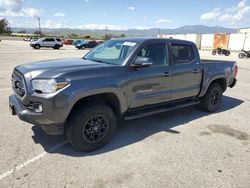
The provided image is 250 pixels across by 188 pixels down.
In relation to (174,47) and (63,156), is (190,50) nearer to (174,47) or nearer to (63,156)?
(174,47)

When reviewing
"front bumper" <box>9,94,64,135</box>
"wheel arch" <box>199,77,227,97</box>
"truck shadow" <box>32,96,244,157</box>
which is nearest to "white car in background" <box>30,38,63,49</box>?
"truck shadow" <box>32,96,244,157</box>

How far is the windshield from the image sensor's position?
422cm

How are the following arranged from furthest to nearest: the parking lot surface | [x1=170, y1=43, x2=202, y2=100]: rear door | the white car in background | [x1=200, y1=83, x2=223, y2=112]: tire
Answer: the white car in background
[x1=200, y1=83, x2=223, y2=112]: tire
[x1=170, y1=43, x2=202, y2=100]: rear door
the parking lot surface

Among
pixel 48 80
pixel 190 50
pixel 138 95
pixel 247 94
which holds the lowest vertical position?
pixel 247 94

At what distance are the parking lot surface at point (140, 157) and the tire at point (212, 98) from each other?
0.65m

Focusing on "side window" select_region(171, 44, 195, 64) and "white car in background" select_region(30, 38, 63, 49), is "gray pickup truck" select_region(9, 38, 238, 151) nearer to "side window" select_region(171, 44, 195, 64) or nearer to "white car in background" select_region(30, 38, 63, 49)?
"side window" select_region(171, 44, 195, 64)

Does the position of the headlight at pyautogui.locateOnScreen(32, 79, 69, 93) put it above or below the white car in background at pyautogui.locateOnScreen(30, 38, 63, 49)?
above

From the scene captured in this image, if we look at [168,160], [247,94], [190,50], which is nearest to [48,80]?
[168,160]

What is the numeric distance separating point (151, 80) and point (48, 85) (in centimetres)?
189

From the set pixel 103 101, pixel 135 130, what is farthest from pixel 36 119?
pixel 135 130

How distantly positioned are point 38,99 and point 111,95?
3.75ft

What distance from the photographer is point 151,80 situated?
434 centimetres

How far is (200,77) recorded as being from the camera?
5391 millimetres

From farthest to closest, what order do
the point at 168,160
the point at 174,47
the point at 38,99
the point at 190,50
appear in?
1. the point at 190,50
2. the point at 174,47
3. the point at 168,160
4. the point at 38,99
